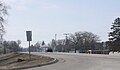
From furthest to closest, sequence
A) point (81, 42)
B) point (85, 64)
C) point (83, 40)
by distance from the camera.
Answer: point (83, 40), point (81, 42), point (85, 64)

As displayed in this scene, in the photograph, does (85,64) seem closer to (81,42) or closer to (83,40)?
(81,42)

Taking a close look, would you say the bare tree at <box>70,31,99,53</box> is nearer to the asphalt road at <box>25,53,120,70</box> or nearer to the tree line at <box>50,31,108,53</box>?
the tree line at <box>50,31,108,53</box>

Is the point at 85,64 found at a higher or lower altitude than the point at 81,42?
lower

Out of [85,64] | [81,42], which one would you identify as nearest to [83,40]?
[81,42]

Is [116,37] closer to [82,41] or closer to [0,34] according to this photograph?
[0,34]

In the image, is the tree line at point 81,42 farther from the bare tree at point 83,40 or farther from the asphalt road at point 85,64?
the asphalt road at point 85,64

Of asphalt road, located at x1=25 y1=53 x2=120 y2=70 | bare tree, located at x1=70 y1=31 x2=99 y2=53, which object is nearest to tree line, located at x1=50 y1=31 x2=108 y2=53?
bare tree, located at x1=70 y1=31 x2=99 y2=53

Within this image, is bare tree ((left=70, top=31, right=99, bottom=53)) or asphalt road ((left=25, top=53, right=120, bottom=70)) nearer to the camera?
asphalt road ((left=25, top=53, right=120, bottom=70))

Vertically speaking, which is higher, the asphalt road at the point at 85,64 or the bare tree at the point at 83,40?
the bare tree at the point at 83,40

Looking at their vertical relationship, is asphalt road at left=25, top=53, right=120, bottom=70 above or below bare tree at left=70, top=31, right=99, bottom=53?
below

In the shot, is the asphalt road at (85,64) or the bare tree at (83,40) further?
the bare tree at (83,40)

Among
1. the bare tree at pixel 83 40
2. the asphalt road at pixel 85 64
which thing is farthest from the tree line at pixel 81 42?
the asphalt road at pixel 85 64

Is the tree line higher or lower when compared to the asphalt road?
higher

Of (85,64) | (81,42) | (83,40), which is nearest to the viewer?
(85,64)
